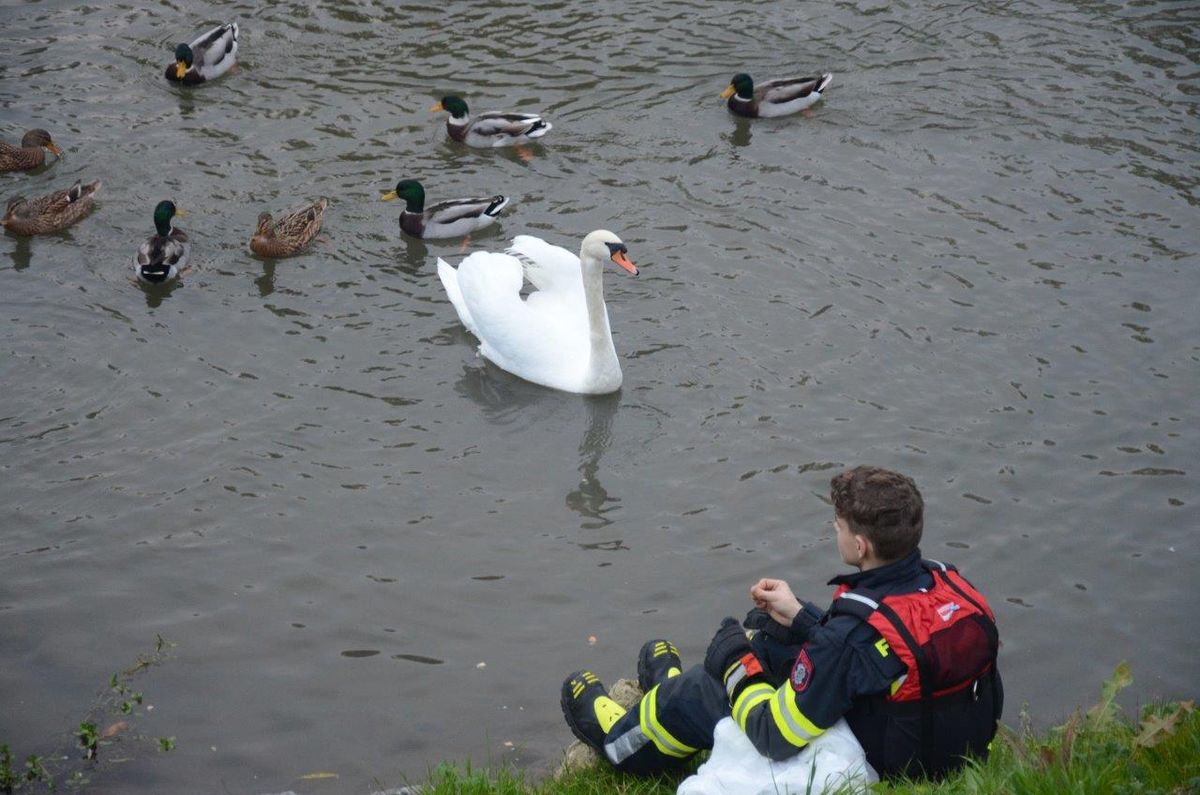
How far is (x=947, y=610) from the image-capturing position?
4.20 metres

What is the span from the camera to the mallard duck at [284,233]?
10.8 meters

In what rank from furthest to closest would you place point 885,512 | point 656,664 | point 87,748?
1. point 87,748
2. point 656,664
3. point 885,512

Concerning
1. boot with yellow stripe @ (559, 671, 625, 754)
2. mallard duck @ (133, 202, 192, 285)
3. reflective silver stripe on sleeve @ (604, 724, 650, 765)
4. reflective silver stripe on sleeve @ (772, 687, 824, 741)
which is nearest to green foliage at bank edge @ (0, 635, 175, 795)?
boot with yellow stripe @ (559, 671, 625, 754)

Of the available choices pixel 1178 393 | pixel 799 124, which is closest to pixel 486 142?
pixel 799 124

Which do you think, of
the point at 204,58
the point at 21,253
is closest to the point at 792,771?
the point at 21,253

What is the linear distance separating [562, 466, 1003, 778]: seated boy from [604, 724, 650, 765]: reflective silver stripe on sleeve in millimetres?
253

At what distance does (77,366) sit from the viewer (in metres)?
9.31

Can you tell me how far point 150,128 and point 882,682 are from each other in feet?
35.9

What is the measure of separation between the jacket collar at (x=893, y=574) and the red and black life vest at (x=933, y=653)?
0.04 metres

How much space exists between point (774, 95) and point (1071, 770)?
10.1 metres

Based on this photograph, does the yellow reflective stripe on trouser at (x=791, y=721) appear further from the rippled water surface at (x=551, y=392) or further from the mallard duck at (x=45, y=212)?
the mallard duck at (x=45, y=212)

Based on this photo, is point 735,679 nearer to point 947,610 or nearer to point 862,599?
point 862,599

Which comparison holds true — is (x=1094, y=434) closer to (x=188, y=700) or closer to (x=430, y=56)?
(x=188, y=700)

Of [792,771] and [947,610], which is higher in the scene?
[947,610]
